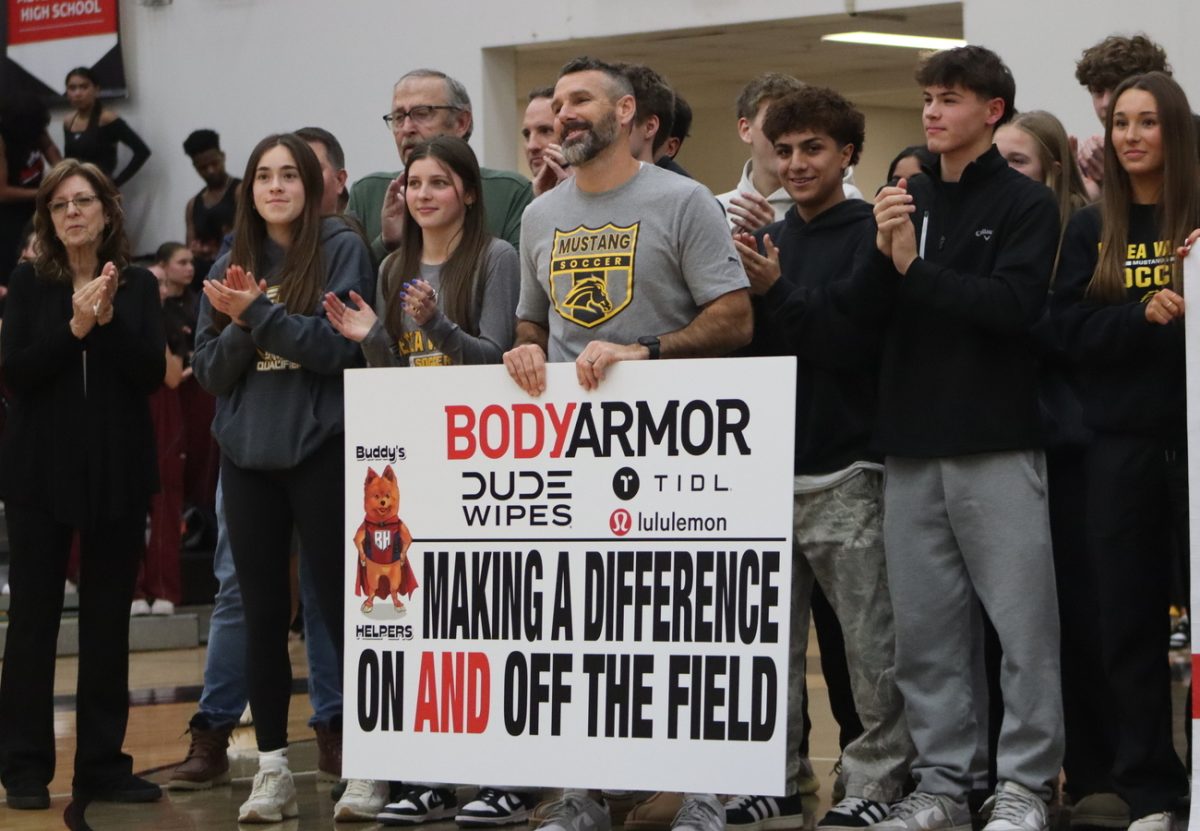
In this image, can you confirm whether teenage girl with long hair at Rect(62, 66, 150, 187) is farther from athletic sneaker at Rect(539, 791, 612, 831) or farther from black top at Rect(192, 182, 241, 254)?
athletic sneaker at Rect(539, 791, 612, 831)

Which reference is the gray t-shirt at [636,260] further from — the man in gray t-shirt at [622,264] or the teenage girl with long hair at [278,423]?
the teenage girl with long hair at [278,423]

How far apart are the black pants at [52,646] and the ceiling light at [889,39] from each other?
6.82 meters

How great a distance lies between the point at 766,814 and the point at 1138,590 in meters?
1.18

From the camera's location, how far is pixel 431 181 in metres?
5.32

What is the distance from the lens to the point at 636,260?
483cm

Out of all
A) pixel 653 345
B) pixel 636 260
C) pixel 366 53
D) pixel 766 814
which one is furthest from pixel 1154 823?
pixel 366 53

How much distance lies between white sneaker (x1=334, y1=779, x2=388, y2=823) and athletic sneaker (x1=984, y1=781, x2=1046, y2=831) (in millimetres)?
1706

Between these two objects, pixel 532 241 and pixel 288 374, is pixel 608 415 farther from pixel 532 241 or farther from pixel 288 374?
pixel 288 374

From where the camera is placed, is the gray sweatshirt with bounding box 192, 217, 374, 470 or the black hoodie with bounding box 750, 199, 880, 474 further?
the gray sweatshirt with bounding box 192, 217, 374, 470

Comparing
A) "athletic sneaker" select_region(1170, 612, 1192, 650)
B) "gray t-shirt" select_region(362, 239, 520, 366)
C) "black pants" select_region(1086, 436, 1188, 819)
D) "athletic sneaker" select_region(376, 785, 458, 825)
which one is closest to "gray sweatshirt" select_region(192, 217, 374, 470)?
"gray t-shirt" select_region(362, 239, 520, 366)

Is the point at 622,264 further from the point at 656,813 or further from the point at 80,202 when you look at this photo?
the point at 80,202

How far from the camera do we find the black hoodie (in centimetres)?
→ 496

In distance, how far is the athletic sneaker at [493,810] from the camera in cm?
512

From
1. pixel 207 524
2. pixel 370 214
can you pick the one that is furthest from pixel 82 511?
pixel 207 524
